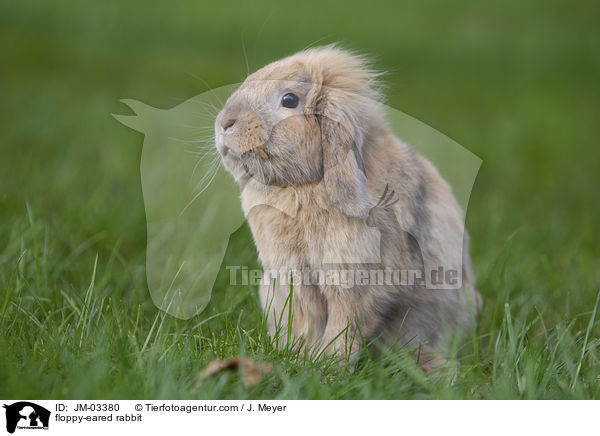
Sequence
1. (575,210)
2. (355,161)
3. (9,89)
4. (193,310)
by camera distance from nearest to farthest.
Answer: (355,161) → (193,310) → (575,210) → (9,89)

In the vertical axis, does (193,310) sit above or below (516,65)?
below

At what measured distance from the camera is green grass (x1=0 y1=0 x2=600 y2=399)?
2.08 metres

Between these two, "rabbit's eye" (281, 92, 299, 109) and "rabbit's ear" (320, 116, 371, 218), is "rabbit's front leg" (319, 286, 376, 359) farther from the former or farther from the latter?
"rabbit's eye" (281, 92, 299, 109)

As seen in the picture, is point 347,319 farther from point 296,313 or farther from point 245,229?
point 245,229

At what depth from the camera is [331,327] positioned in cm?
230

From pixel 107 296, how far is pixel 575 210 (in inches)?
124

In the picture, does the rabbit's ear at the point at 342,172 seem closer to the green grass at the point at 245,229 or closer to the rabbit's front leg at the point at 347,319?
the rabbit's front leg at the point at 347,319

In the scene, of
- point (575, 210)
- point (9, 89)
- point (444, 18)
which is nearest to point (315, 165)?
point (575, 210)

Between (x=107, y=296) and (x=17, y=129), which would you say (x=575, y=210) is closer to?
(x=107, y=296)
